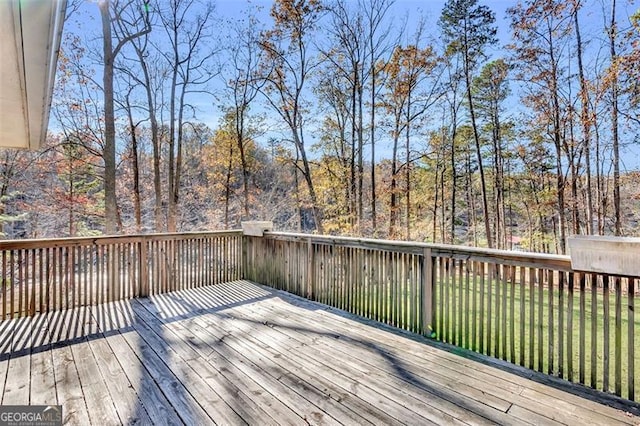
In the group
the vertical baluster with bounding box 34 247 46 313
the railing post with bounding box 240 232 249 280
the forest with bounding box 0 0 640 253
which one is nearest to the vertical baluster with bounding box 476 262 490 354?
the railing post with bounding box 240 232 249 280

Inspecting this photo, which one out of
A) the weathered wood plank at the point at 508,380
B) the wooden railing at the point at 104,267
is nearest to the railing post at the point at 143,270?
the wooden railing at the point at 104,267

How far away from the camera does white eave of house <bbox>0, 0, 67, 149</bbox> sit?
3.26 feet

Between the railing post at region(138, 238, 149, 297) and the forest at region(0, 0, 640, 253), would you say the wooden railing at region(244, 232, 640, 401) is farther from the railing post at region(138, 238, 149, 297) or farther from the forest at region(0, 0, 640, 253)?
the forest at region(0, 0, 640, 253)

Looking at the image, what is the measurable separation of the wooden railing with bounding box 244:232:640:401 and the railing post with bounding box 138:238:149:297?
2.23m

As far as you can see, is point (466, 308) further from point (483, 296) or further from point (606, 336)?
point (606, 336)

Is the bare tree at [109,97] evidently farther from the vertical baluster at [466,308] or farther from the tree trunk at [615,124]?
the tree trunk at [615,124]

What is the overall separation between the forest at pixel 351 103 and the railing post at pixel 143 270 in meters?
3.99

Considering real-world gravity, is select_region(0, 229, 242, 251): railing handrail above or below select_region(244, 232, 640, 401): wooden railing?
above

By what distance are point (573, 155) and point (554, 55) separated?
10.3 ft

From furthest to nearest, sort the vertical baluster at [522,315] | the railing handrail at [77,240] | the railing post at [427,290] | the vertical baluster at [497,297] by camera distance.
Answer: the railing handrail at [77,240]
the railing post at [427,290]
the vertical baluster at [497,297]
the vertical baluster at [522,315]

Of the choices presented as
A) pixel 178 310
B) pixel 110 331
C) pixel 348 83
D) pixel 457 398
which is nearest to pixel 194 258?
pixel 178 310

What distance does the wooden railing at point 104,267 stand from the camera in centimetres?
369

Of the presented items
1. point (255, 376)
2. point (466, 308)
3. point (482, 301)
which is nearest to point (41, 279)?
point (255, 376)

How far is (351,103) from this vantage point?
10906mm
